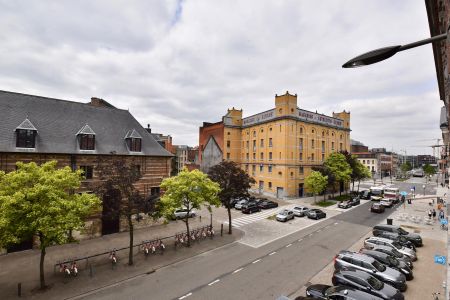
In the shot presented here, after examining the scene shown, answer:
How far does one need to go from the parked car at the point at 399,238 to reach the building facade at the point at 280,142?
22.2 m

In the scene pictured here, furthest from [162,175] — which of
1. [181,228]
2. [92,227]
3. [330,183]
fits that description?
[330,183]

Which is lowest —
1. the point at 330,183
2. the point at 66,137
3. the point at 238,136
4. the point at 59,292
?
the point at 59,292

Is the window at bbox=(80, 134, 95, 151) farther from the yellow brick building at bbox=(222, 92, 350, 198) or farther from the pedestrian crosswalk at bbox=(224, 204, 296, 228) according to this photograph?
the yellow brick building at bbox=(222, 92, 350, 198)

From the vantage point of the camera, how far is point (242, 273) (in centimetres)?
1664

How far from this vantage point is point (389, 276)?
48.1 feet

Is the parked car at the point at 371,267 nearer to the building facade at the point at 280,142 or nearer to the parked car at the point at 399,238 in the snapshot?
the parked car at the point at 399,238

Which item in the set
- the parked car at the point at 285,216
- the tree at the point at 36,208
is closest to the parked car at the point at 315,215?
the parked car at the point at 285,216

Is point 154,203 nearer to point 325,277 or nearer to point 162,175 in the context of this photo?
point 162,175

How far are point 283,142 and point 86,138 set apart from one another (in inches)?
1274

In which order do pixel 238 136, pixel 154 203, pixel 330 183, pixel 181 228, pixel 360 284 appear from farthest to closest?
pixel 238 136 → pixel 330 183 → pixel 181 228 → pixel 154 203 → pixel 360 284

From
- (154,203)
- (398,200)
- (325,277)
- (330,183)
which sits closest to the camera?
(325,277)

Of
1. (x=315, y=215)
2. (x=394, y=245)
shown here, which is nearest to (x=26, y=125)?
(x=315, y=215)

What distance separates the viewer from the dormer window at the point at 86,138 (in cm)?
2481

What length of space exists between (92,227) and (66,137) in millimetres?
9622
